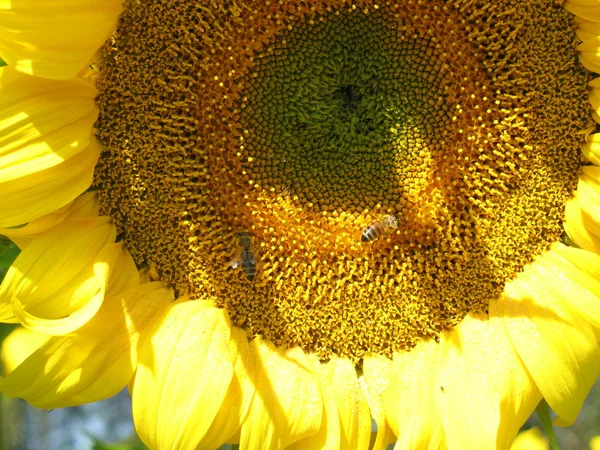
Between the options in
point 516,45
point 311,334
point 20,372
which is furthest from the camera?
point 311,334

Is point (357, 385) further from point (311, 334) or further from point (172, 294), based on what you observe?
point (172, 294)

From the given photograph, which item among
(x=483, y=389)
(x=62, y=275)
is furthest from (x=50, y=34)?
(x=483, y=389)

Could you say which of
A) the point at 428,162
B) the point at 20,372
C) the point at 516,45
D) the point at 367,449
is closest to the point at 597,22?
the point at 516,45

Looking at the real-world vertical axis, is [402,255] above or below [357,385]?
above

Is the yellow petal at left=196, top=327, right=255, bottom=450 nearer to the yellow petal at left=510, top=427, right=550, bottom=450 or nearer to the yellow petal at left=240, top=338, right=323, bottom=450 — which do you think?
the yellow petal at left=240, top=338, right=323, bottom=450

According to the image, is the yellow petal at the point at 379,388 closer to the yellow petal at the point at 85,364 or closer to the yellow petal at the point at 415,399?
the yellow petal at the point at 415,399

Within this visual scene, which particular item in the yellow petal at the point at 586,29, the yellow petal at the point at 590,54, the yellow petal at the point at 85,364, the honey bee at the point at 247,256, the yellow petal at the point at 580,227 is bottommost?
the yellow petal at the point at 85,364

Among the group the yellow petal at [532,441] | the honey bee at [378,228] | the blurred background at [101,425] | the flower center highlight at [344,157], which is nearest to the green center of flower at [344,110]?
the flower center highlight at [344,157]
